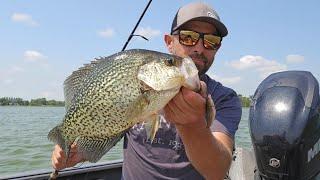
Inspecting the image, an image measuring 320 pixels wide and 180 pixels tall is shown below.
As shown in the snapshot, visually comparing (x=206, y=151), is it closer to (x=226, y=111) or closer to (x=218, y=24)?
(x=226, y=111)

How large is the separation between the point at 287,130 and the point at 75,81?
6.42ft

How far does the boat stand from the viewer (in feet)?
11.6

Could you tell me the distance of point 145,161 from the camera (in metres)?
2.99

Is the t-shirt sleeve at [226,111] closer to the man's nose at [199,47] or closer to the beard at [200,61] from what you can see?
the beard at [200,61]

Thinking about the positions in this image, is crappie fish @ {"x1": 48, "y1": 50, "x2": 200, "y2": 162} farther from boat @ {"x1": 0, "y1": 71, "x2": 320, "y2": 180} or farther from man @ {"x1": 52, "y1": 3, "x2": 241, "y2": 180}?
boat @ {"x1": 0, "y1": 71, "x2": 320, "y2": 180}

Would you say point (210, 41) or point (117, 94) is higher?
point (210, 41)

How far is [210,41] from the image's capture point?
3031 mm

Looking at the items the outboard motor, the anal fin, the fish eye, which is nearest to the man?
the anal fin

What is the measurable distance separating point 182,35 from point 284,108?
130cm

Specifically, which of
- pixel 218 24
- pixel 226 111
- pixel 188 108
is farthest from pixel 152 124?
pixel 218 24

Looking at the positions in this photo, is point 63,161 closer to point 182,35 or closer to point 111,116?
point 111,116

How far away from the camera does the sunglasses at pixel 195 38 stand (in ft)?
9.87

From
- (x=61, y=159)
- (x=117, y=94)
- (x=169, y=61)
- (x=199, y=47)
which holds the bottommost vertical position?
(x=61, y=159)

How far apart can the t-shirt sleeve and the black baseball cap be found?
1.46 feet
